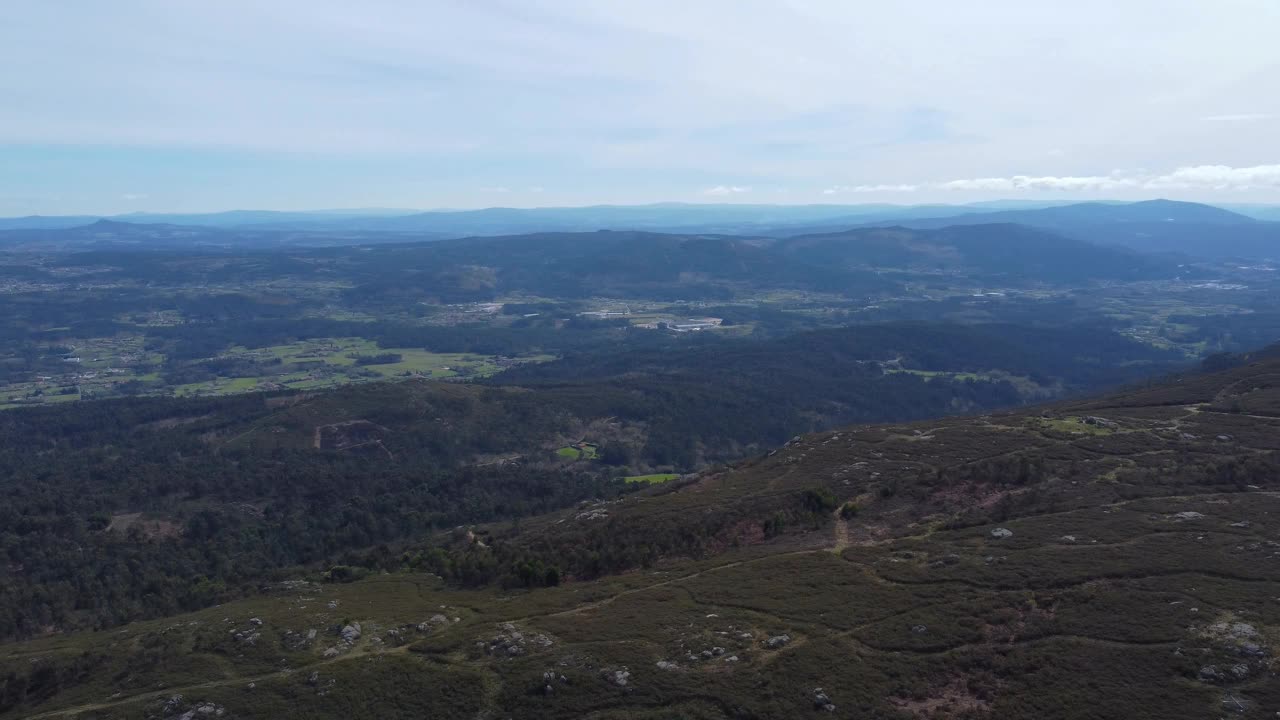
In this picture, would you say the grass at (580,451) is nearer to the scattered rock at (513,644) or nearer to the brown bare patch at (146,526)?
the brown bare patch at (146,526)

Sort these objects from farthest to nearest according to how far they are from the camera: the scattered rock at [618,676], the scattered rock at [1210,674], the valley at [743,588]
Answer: the scattered rock at [618,676]
the valley at [743,588]
the scattered rock at [1210,674]

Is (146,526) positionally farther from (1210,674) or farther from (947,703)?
(1210,674)

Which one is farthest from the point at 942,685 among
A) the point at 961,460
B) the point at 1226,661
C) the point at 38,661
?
the point at 38,661

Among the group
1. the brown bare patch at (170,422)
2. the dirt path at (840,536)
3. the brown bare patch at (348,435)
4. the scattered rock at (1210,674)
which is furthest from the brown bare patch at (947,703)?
the brown bare patch at (170,422)

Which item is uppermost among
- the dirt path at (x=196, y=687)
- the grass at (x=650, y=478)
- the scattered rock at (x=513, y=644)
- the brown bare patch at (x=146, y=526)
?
the scattered rock at (x=513, y=644)

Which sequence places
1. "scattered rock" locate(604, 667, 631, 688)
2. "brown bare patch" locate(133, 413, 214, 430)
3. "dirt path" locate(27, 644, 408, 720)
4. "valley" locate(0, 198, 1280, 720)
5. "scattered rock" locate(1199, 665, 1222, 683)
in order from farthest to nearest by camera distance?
"brown bare patch" locate(133, 413, 214, 430), "dirt path" locate(27, 644, 408, 720), "scattered rock" locate(604, 667, 631, 688), "valley" locate(0, 198, 1280, 720), "scattered rock" locate(1199, 665, 1222, 683)

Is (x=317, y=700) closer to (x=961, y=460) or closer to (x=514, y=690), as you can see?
(x=514, y=690)

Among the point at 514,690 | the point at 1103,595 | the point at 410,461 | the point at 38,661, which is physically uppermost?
the point at 1103,595

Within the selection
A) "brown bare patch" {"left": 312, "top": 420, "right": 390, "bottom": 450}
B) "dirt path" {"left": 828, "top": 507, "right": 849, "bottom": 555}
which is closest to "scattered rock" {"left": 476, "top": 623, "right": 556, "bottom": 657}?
"dirt path" {"left": 828, "top": 507, "right": 849, "bottom": 555}

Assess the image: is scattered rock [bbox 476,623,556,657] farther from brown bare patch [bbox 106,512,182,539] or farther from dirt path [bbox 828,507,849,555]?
brown bare patch [bbox 106,512,182,539]

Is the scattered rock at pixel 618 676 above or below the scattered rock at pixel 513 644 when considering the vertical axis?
above

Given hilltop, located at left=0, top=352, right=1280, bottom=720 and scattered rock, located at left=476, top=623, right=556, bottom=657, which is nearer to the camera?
hilltop, located at left=0, top=352, right=1280, bottom=720
